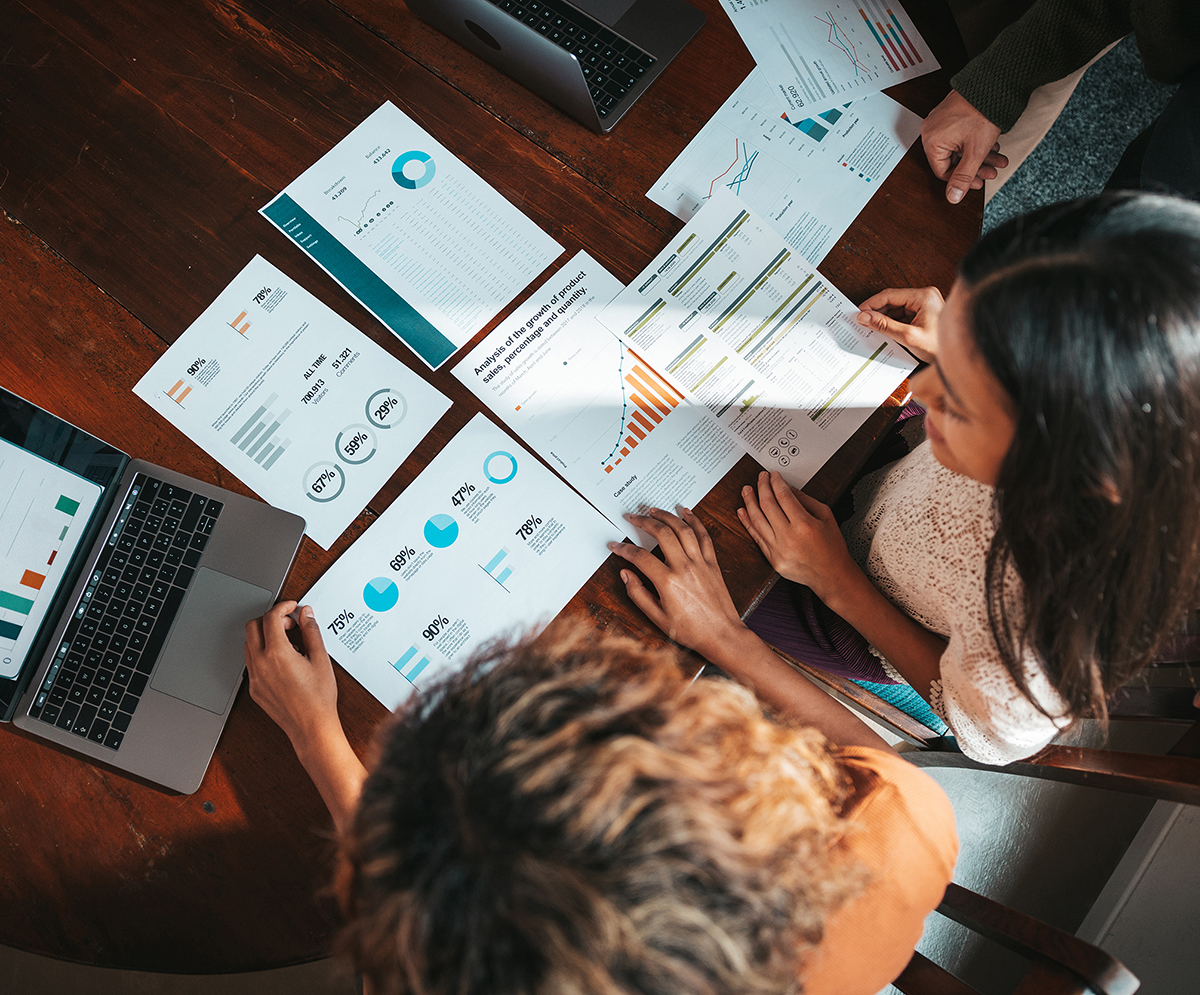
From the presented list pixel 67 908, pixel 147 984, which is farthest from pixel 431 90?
pixel 147 984

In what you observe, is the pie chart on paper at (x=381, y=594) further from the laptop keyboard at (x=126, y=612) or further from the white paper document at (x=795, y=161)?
the white paper document at (x=795, y=161)

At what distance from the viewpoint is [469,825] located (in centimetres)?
44

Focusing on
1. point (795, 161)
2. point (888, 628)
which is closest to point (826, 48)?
point (795, 161)

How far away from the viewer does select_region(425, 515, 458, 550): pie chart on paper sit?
33.4 inches

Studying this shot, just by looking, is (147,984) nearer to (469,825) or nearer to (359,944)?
(359,944)

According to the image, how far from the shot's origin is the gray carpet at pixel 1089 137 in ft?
5.38

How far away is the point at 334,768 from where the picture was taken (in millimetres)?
770

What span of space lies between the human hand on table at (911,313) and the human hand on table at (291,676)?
77 centimetres

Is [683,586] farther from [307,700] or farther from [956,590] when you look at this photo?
[307,700]

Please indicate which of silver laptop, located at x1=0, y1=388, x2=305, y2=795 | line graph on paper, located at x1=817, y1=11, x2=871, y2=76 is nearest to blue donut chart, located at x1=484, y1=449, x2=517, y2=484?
silver laptop, located at x1=0, y1=388, x2=305, y2=795

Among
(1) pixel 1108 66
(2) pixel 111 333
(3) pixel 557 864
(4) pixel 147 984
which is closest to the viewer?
(3) pixel 557 864

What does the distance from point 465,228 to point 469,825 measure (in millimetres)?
732

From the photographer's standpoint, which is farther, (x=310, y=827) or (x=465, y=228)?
(x=465, y=228)

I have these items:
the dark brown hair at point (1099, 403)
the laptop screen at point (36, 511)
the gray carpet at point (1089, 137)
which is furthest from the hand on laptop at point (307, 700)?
the gray carpet at point (1089, 137)
